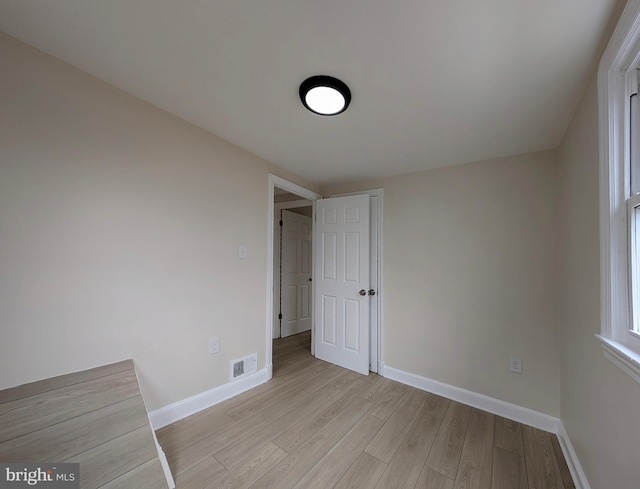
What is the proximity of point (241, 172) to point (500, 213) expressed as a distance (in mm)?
2451

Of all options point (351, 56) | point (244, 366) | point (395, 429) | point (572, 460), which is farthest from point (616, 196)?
point (244, 366)

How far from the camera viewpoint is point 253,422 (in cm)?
193

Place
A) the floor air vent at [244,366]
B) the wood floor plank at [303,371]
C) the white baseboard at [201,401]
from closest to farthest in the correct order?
the white baseboard at [201,401] → the floor air vent at [244,366] → the wood floor plank at [303,371]

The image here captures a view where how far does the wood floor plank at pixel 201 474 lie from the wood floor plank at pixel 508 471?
163 centimetres

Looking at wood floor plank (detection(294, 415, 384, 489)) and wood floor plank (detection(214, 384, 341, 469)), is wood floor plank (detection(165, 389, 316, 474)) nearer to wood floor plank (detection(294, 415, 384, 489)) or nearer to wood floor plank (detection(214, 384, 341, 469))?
wood floor plank (detection(214, 384, 341, 469))

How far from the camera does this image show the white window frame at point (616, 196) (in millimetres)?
1011

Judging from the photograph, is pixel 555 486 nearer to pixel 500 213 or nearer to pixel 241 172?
pixel 500 213

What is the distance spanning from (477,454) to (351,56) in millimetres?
2593

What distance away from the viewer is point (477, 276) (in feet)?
7.71

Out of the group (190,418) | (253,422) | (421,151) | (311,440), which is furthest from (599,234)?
(190,418)

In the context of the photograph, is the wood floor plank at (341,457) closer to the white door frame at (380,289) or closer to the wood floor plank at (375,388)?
the wood floor plank at (375,388)

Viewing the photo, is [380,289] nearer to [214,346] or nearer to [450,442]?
[450,442]

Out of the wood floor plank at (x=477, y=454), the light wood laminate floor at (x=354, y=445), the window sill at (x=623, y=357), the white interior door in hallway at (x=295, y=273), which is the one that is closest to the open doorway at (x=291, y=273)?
the white interior door in hallway at (x=295, y=273)

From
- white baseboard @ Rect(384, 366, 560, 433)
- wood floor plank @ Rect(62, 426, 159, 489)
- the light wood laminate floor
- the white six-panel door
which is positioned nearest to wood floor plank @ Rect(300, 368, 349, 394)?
the light wood laminate floor
